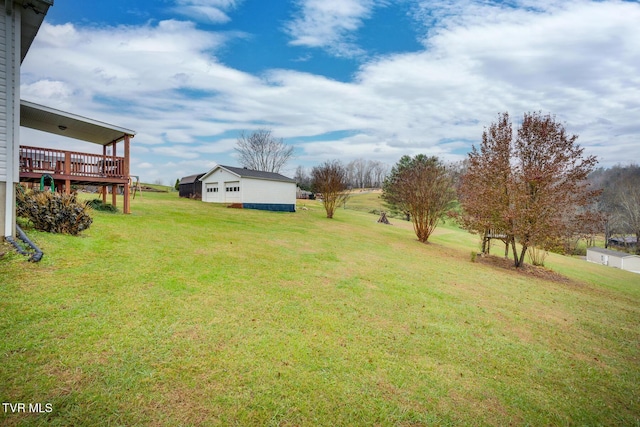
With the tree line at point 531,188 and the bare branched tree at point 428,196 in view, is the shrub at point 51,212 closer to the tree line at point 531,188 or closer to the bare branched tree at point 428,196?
the tree line at point 531,188

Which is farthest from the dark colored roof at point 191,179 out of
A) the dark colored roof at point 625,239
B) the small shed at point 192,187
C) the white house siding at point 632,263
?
the dark colored roof at point 625,239

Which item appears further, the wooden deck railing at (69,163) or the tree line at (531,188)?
the tree line at (531,188)

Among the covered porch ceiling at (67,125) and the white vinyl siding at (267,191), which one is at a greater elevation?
the covered porch ceiling at (67,125)

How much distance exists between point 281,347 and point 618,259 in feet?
144

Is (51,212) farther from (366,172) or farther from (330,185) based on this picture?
(366,172)

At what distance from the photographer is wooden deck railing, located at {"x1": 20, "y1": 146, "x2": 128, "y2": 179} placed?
11055 mm

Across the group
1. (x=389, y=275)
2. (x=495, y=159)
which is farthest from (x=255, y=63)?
(x=389, y=275)

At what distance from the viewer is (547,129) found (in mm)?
11977

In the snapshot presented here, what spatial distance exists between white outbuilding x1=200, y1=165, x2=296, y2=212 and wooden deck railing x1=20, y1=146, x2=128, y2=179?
38.9 feet

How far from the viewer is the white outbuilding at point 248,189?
25.2 m

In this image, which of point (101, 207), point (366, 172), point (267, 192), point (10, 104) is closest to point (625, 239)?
point (267, 192)

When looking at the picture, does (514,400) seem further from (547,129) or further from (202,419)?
(547,129)

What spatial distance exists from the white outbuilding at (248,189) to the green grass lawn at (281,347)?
691 inches

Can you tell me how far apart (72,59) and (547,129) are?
19.9m
